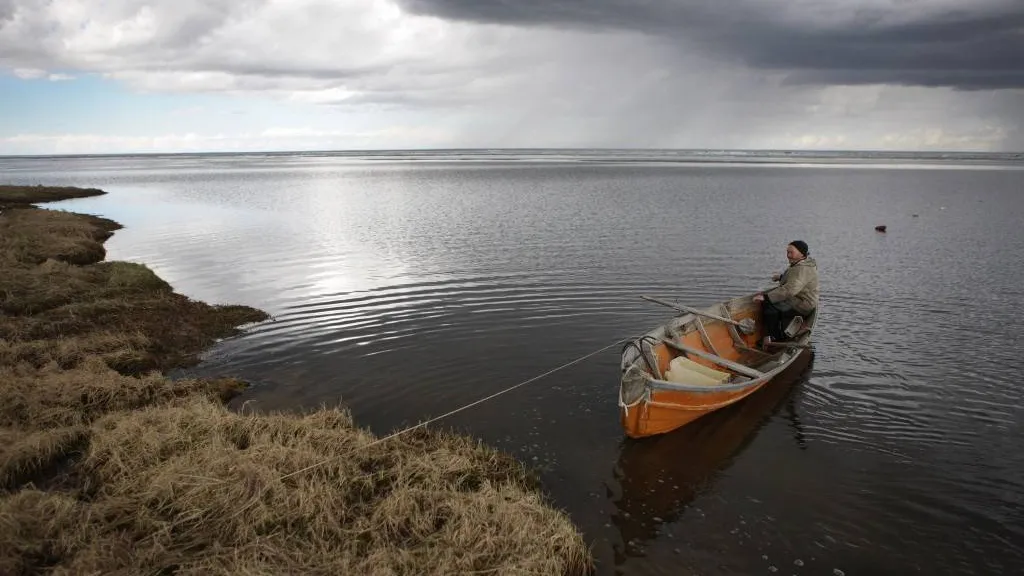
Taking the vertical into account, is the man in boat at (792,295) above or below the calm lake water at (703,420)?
above

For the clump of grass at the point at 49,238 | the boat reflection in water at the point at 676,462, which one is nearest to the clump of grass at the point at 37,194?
the clump of grass at the point at 49,238

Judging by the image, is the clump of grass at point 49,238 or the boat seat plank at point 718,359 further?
the clump of grass at point 49,238

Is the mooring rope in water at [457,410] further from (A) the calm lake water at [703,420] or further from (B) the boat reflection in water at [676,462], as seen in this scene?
(B) the boat reflection in water at [676,462]

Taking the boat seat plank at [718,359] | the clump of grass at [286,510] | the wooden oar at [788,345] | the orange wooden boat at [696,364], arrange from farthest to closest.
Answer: the wooden oar at [788,345] → the boat seat plank at [718,359] → the orange wooden boat at [696,364] → the clump of grass at [286,510]

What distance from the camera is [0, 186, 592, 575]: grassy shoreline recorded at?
637 cm

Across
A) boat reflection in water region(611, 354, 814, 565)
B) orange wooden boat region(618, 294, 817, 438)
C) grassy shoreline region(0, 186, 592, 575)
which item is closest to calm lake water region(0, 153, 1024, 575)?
boat reflection in water region(611, 354, 814, 565)

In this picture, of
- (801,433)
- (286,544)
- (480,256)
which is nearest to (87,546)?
(286,544)

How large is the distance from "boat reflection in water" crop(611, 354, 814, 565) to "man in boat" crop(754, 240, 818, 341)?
2.35 m

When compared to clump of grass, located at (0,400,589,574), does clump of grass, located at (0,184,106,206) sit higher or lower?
higher

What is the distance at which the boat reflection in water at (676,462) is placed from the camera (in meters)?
8.32

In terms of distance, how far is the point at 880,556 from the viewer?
7.61 meters

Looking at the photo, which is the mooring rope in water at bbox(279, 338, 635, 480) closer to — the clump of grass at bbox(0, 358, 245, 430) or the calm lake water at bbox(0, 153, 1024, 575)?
the calm lake water at bbox(0, 153, 1024, 575)

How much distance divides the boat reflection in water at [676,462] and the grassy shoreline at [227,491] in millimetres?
1210

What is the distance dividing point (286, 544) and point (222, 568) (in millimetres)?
752
